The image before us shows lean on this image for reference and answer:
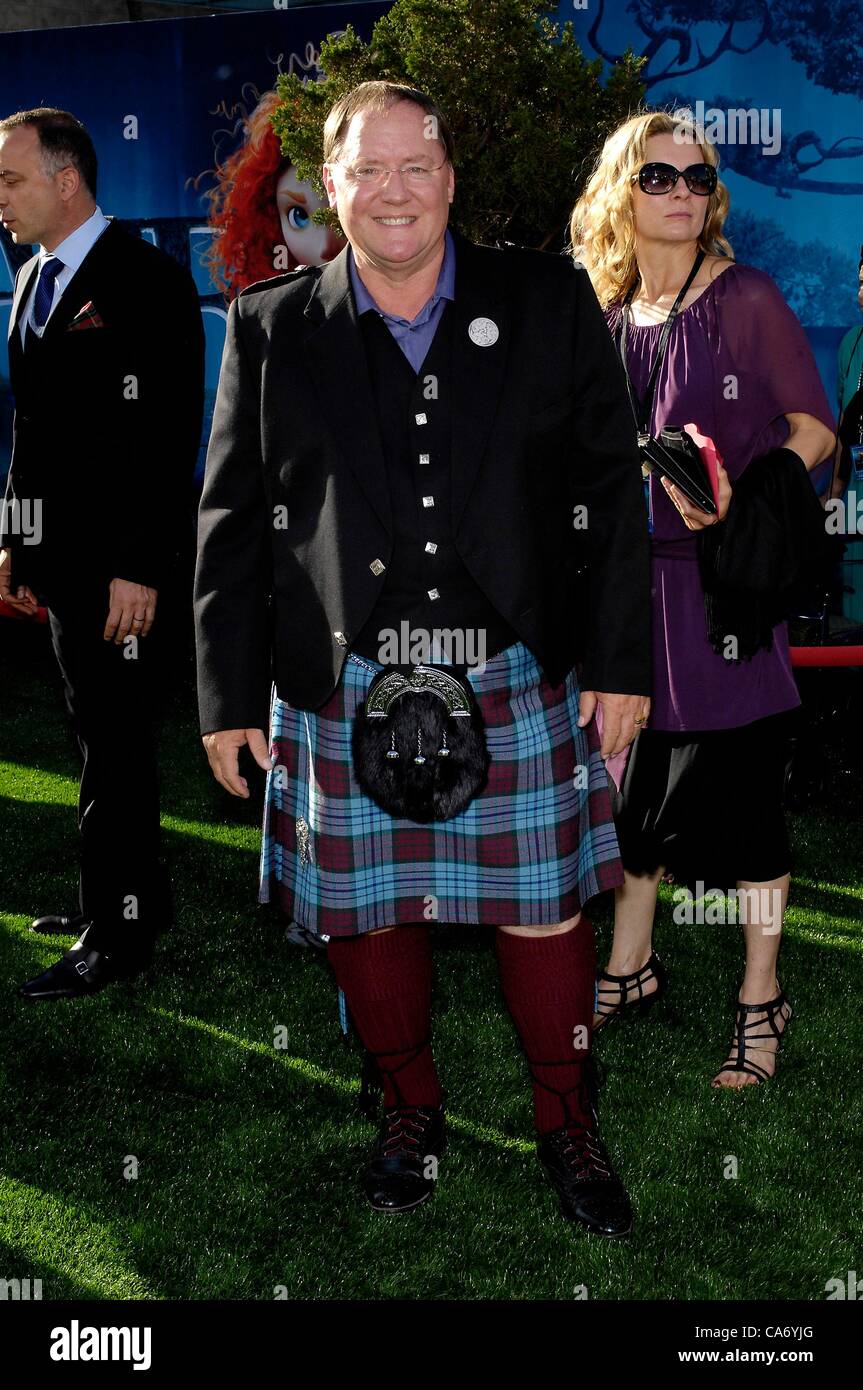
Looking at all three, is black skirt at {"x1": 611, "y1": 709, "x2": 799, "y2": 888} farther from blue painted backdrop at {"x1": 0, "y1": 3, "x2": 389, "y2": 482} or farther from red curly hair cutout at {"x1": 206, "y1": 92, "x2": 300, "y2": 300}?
blue painted backdrop at {"x1": 0, "y1": 3, "x2": 389, "y2": 482}

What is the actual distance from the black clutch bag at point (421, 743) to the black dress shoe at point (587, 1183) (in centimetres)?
81

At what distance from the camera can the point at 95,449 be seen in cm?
355

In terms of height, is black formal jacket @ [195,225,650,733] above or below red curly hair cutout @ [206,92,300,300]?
below

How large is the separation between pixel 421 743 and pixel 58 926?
2250 mm

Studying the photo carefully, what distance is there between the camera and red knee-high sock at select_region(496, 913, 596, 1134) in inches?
105

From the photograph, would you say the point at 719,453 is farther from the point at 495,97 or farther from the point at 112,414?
the point at 495,97

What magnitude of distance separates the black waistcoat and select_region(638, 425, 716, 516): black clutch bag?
0.59m

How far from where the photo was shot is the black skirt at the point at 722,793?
10.2 feet

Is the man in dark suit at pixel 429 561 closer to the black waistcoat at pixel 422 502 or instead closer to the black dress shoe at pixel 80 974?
the black waistcoat at pixel 422 502

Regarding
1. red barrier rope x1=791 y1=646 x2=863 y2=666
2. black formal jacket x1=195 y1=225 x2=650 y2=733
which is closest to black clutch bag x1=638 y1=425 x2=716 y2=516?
black formal jacket x1=195 y1=225 x2=650 y2=733

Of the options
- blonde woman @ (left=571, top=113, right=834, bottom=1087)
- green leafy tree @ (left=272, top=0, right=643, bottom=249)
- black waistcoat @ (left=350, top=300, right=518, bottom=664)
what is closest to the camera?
black waistcoat @ (left=350, top=300, right=518, bottom=664)

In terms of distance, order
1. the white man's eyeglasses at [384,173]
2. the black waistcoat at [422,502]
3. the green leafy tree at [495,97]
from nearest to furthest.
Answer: the white man's eyeglasses at [384,173], the black waistcoat at [422,502], the green leafy tree at [495,97]

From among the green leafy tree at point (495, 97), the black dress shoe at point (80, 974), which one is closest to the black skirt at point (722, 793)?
the black dress shoe at point (80, 974)

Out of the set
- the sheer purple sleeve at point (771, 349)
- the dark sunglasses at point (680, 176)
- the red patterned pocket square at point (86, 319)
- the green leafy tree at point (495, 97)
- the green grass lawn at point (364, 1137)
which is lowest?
the green grass lawn at point (364, 1137)
